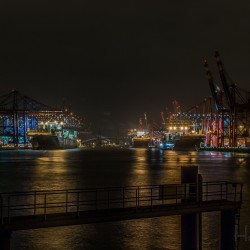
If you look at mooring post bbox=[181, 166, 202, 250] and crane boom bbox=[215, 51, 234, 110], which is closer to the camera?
mooring post bbox=[181, 166, 202, 250]

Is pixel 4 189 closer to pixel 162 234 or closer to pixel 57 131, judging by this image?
pixel 162 234

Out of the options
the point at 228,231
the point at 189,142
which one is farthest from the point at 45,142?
the point at 228,231

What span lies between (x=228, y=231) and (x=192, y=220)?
1.12 meters

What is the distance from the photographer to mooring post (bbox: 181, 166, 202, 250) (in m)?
15.6

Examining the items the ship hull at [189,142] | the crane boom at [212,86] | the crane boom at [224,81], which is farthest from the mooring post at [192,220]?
the ship hull at [189,142]

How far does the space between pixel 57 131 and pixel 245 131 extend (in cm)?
7010

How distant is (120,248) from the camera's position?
18.1 metres

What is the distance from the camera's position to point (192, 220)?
15.8 m

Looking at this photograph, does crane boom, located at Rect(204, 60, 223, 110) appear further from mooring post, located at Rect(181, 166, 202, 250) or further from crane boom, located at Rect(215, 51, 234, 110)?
mooring post, located at Rect(181, 166, 202, 250)

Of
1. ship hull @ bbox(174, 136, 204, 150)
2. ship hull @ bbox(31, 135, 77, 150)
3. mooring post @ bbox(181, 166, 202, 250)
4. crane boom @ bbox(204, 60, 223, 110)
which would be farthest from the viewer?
ship hull @ bbox(31, 135, 77, 150)

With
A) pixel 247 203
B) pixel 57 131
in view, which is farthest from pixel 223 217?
pixel 57 131

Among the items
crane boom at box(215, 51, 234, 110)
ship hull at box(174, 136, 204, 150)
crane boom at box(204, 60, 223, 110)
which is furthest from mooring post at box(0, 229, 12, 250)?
ship hull at box(174, 136, 204, 150)

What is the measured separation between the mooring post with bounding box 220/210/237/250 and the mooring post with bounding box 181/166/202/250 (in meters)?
0.80

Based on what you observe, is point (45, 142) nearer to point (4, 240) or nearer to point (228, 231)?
point (228, 231)
